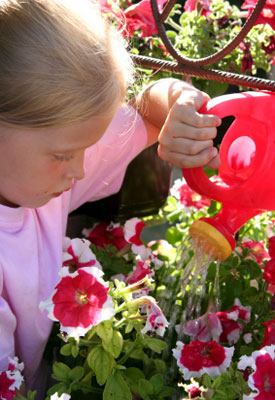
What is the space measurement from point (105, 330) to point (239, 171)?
38 cm

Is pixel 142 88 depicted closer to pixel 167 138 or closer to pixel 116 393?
pixel 167 138

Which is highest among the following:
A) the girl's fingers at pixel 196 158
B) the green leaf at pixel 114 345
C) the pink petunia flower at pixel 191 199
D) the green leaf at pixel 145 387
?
the girl's fingers at pixel 196 158

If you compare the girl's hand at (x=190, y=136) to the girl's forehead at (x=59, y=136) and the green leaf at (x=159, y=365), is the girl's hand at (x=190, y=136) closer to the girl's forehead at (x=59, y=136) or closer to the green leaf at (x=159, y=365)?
the girl's forehead at (x=59, y=136)

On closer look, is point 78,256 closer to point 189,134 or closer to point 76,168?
point 76,168

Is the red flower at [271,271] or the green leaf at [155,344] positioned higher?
the red flower at [271,271]

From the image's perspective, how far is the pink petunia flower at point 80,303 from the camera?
1.00m

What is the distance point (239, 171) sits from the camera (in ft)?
3.76

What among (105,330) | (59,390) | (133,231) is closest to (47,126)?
(105,330)

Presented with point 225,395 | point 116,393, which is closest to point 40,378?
point 116,393

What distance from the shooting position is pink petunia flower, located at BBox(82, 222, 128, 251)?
1608 mm

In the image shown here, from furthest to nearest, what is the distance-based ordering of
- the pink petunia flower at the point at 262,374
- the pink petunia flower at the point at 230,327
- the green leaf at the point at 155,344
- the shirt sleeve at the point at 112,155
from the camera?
the shirt sleeve at the point at 112,155, the pink petunia flower at the point at 230,327, the green leaf at the point at 155,344, the pink petunia flower at the point at 262,374

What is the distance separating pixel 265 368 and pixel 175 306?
430 millimetres

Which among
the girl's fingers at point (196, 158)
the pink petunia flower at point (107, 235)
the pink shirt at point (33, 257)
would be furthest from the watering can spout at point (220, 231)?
the pink petunia flower at point (107, 235)

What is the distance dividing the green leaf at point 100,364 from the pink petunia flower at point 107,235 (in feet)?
1.80
